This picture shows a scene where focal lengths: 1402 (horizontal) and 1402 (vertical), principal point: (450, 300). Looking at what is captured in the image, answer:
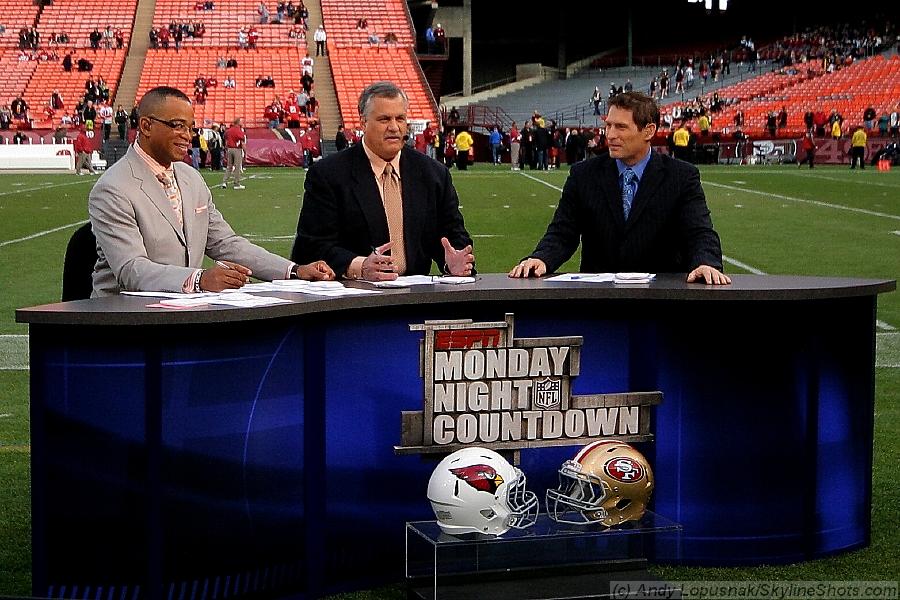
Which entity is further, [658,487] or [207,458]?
[658,487]

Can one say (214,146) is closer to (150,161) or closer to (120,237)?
(150,161)

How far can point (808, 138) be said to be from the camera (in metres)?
47.3

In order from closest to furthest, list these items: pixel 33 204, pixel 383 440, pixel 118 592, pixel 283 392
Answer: pixel 118 592
pixel 283 392
pixel 383 440
pixel 33 204

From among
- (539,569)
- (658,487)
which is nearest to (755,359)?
(658,487)

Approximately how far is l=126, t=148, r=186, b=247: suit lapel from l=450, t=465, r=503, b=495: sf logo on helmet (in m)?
1.60

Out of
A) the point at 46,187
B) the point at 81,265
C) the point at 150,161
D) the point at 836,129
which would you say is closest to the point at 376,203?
the point at 150,161

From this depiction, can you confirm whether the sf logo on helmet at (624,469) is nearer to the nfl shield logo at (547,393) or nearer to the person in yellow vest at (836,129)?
the nfl shield logo at (547,393)

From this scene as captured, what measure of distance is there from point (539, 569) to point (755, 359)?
1.21 m

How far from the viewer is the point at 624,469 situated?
5.15 meters

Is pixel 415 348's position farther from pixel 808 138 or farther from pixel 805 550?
pixel 808 138

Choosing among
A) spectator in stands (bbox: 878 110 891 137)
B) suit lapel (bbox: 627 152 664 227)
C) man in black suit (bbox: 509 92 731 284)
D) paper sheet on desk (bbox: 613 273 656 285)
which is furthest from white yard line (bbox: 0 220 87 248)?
spectator in stands (bbox: 878 110 891 137)

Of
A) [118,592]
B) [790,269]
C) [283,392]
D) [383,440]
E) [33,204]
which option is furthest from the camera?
[33,204]

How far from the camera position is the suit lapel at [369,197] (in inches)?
256

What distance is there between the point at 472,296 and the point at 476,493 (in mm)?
762
